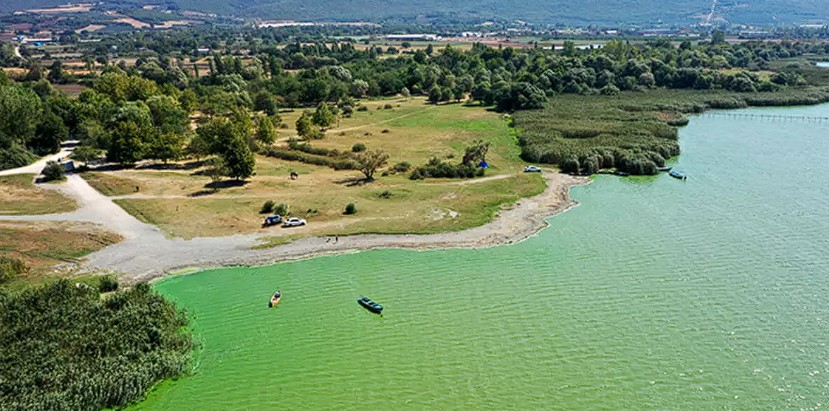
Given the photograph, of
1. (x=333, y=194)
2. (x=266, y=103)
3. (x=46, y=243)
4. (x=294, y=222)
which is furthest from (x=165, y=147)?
(x=266, y=103)

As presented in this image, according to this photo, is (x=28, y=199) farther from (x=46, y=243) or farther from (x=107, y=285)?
(x=107, y=285)

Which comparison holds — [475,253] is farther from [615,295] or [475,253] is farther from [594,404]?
[594,404]

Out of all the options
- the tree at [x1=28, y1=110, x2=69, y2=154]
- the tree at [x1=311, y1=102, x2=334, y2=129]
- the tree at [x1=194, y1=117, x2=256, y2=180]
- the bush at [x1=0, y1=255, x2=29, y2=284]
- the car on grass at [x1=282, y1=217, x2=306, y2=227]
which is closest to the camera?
the bush at [x1=0, y1=255, x2=29, y2=284]

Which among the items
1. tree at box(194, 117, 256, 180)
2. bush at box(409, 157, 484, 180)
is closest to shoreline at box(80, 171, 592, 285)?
bush at box(409, 157, 484, 180)

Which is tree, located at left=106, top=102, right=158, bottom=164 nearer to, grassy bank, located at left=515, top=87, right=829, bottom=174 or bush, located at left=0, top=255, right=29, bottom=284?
bush, located at left=0, top=255, right=29, bottom=284

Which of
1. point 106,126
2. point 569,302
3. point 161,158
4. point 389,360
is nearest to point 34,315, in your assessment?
point 389,360

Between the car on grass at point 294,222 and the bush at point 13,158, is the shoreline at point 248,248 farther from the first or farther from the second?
the bush at point 13,158
